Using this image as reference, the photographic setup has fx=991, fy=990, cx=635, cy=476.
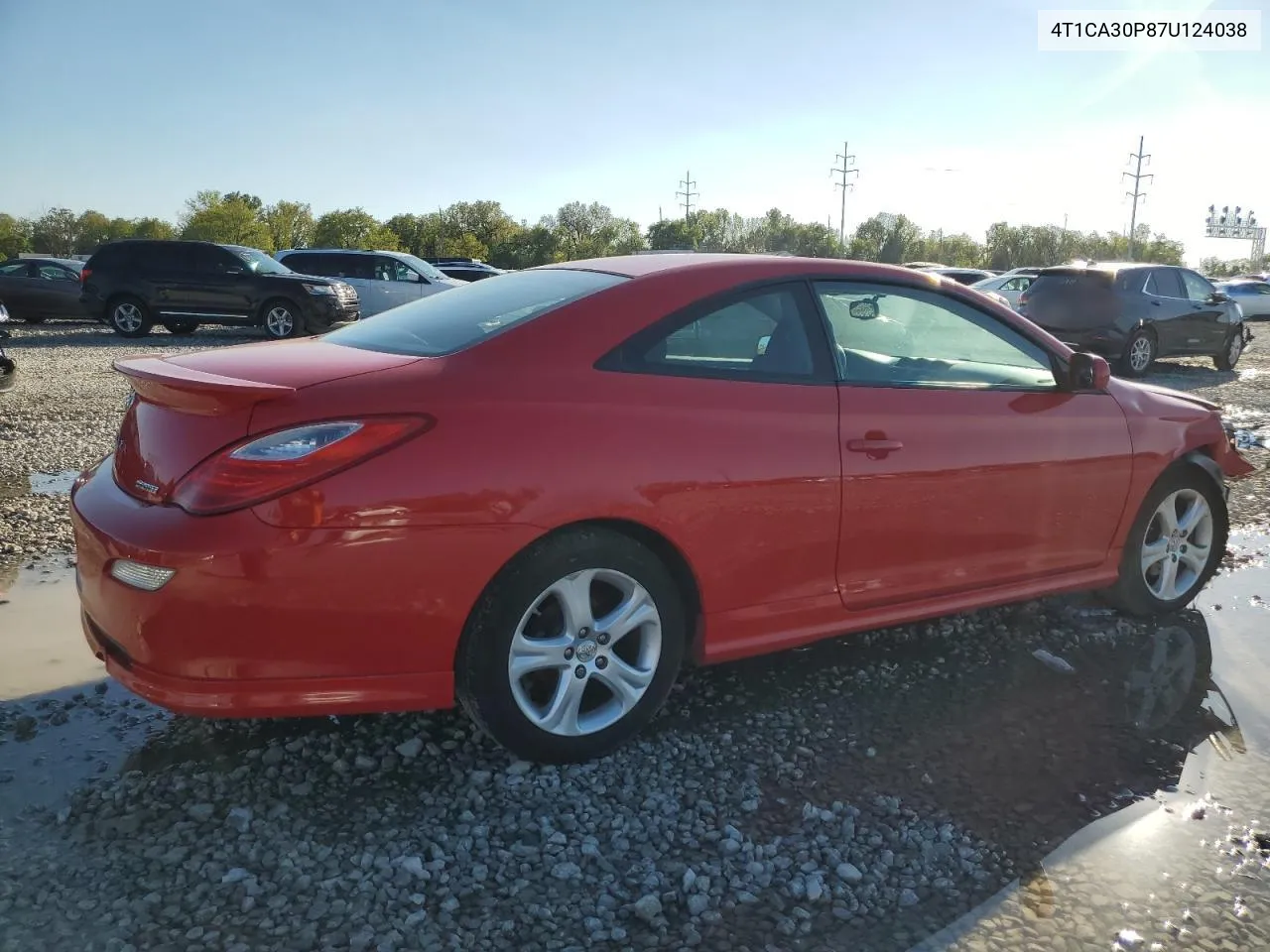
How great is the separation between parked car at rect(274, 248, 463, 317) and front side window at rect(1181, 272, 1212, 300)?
1323 cm

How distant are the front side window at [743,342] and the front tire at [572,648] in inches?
24.2

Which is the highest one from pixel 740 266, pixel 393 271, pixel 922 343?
pixel 393 271

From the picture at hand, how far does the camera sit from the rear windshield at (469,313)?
3.06m

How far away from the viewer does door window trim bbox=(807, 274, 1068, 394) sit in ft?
11.4

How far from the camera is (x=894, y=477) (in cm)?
341

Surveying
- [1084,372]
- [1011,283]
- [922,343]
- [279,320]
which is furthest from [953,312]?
[1011,283]

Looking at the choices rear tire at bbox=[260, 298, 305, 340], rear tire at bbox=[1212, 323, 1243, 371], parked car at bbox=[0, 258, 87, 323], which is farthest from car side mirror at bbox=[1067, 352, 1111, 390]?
parked car at bbox=[0, 258, 87, 323]

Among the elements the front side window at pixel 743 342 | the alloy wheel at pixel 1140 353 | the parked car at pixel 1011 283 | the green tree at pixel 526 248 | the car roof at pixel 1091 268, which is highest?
the green tree at pixel 526 248

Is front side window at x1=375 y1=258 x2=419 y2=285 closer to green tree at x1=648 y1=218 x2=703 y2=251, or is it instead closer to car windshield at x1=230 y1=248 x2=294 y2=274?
car windshield at x1=230 y1=248 x2=294 y2=274

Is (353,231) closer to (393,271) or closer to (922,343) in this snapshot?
(393,271)

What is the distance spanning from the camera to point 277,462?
2.50m

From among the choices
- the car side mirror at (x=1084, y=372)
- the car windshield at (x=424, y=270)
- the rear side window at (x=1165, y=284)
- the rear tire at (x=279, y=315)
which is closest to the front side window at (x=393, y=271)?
the car windshield at (x=424, y=270)

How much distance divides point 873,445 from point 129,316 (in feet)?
58.0

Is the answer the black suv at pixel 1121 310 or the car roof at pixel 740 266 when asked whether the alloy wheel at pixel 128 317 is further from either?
the car roof at pixel 740 266
